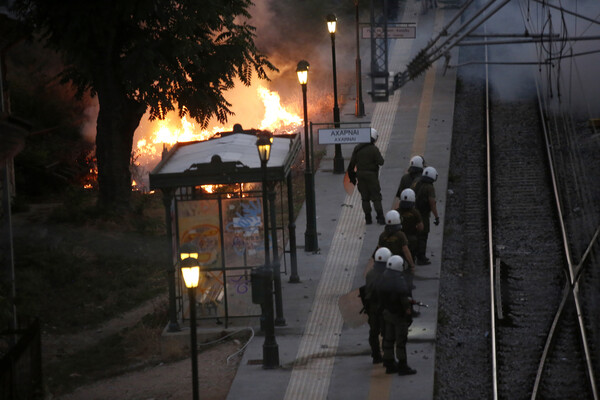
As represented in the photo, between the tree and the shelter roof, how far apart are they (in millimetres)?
4384

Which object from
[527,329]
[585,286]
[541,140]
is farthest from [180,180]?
[541,140]

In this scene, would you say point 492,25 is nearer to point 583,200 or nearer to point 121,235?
point 583,200

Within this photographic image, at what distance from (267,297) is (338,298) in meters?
2.84

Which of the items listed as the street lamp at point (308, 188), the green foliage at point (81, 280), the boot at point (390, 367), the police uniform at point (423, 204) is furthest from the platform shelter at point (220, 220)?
the boot at point (390, 367)

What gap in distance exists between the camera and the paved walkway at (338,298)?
1340 centimetres

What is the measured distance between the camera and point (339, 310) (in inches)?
637

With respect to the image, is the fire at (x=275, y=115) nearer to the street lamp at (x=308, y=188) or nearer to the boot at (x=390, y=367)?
the street lamp at (x=308, y=188)

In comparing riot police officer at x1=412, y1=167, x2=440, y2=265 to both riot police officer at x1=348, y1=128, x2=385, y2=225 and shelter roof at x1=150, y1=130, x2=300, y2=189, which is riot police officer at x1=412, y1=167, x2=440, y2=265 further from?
shelter roof at x1=150, y1=130, x2=300, y2=189

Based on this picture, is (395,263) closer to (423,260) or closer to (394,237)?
(394,237)

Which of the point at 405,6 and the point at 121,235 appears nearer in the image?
the point at 121,235

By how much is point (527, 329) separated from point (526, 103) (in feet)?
49.3

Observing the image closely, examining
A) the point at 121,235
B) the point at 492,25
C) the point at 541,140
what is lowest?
the point at 121,235

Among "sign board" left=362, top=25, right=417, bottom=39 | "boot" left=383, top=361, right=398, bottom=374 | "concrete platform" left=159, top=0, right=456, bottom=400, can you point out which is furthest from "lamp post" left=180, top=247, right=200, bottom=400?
"sign board" left=362, top=25, right=417, bottom=39

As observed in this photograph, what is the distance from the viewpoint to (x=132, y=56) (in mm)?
20828
